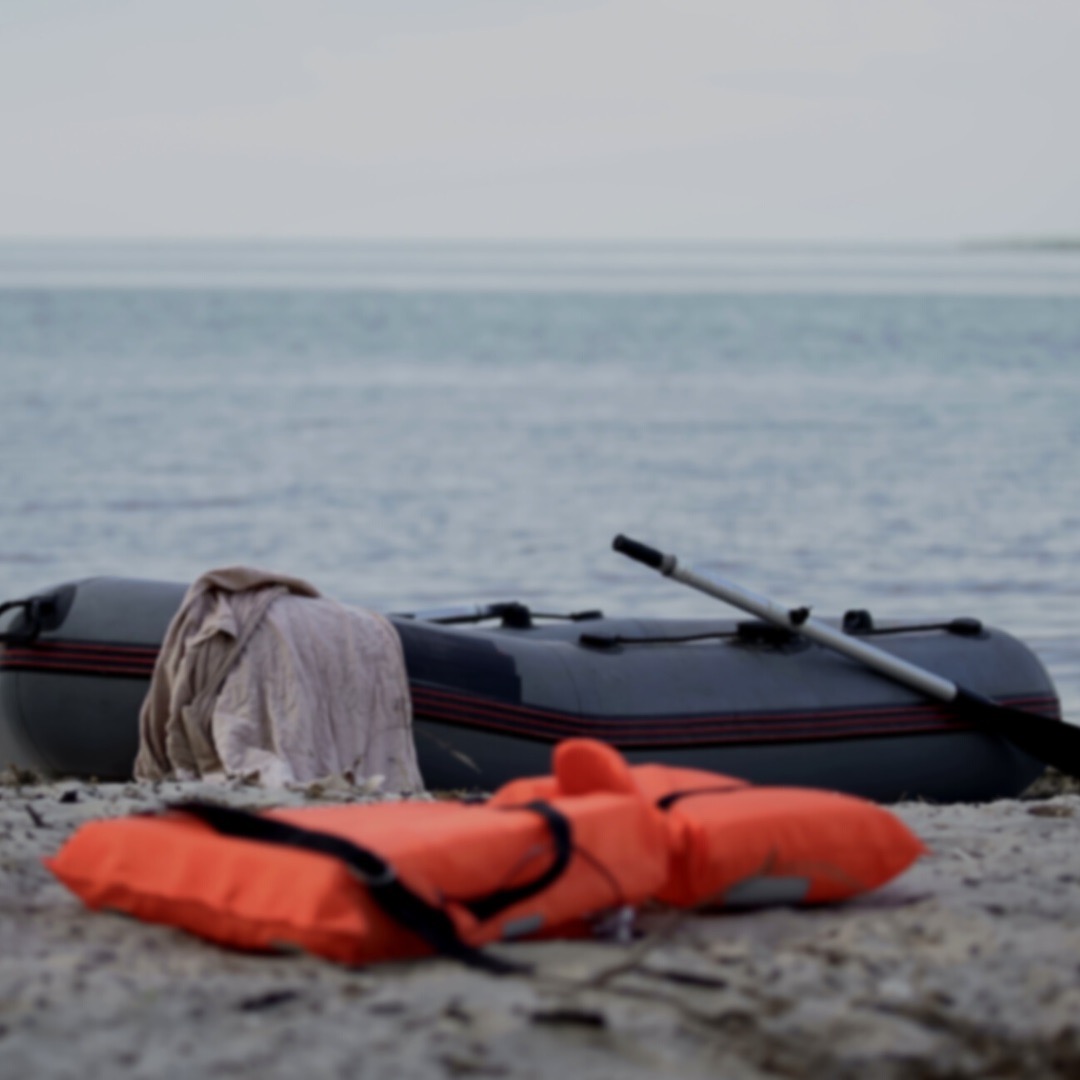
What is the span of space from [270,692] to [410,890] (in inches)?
74.0

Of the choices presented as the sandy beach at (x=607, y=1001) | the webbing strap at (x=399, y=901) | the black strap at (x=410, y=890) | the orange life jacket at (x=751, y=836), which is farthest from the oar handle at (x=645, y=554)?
the webbing strap at (x=399, y=901)

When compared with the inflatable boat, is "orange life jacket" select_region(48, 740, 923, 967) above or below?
above

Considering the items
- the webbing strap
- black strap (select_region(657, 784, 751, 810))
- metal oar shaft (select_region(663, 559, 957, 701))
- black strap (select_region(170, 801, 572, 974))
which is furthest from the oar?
the webbing strap

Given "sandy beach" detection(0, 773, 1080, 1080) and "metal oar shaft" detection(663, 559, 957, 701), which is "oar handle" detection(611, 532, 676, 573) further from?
"sandy beach" detection(0, 773, 1080, 1080)

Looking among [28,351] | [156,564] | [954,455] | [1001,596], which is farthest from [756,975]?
[28,351]

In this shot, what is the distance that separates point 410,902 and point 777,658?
8.33ft

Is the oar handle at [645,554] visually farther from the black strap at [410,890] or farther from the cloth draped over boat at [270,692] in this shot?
the black strap at [410,890]

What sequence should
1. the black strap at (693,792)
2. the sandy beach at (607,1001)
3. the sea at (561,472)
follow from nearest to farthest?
the sandy beach at (607,1001) → the black strap at (693,792) → the sea at (561,472)

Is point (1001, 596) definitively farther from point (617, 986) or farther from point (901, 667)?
point (617, 986)

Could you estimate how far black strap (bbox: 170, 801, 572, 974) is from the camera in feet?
8.40

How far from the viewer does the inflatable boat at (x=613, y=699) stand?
4.55m

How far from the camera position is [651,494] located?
41.9 ft

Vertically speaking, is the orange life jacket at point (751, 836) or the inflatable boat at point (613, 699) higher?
the orange life jacket at point (751, 836)

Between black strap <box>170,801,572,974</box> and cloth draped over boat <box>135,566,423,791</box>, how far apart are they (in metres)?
1.59
